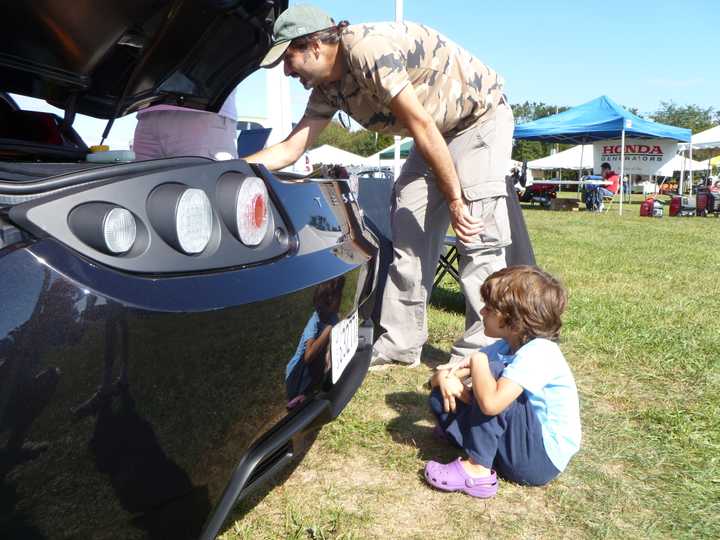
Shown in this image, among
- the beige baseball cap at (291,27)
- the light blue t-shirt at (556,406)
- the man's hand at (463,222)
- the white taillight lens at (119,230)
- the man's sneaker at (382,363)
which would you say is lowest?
the man's sneaker at (382,363)

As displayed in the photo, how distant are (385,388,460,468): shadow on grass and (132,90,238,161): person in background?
1.37m

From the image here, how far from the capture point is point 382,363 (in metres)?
2.87

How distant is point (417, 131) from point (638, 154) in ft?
A: 64.4

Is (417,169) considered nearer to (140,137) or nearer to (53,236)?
(140,137)

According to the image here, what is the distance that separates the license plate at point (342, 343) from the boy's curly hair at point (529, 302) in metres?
0.44

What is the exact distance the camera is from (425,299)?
2855 millimetres

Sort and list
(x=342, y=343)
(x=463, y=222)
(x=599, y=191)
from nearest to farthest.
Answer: (x=342, y=343) < (x=463, y=222) < (x=599, y=191)

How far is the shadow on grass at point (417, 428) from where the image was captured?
6.88 ft

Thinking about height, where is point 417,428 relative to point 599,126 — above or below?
below

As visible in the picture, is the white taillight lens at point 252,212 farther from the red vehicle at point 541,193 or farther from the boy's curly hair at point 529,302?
the red vehicle at point 541,193

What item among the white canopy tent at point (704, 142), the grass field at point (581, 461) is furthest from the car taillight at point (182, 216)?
the white canopy tent at point (704, 142)

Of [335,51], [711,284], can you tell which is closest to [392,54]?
[335,51]

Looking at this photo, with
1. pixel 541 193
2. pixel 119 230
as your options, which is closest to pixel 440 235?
pixel 119 230

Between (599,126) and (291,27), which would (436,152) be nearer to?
(291,27)
